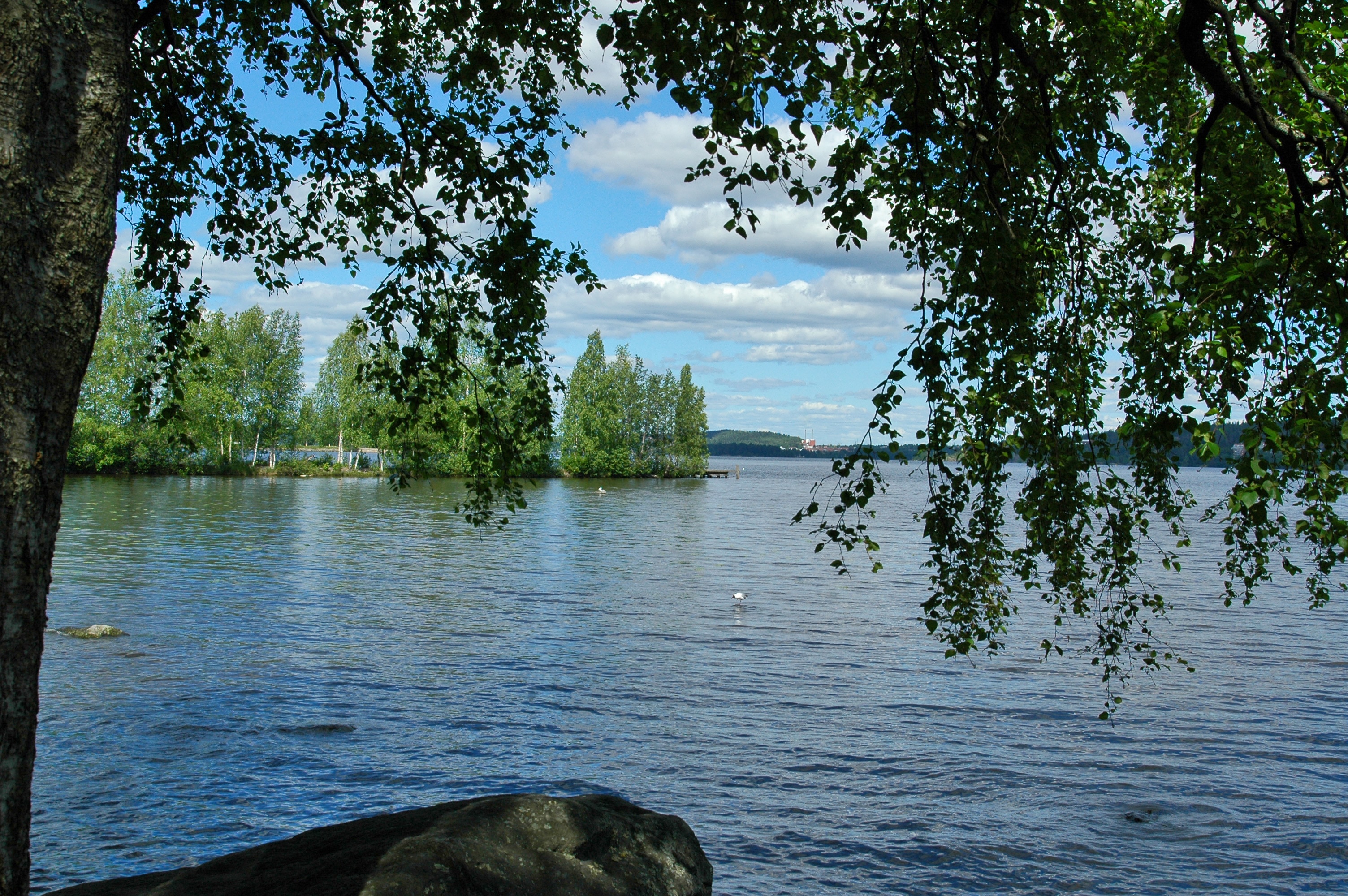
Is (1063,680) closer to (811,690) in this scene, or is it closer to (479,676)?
(811,690)

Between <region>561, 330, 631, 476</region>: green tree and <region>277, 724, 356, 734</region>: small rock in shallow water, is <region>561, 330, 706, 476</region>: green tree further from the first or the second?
<region>277, 724, 356, 734</region>: small rock in shallow water

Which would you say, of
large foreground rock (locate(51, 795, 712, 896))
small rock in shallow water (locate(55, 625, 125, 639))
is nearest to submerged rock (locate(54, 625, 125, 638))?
small rock in shallow water (locate(55, 625, 125, 639))

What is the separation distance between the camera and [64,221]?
3.93 meters

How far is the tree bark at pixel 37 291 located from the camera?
373cm

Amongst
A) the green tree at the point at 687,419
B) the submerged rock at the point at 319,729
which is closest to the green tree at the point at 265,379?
the green tree at the point at 687,419

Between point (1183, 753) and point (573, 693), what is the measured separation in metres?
9.30

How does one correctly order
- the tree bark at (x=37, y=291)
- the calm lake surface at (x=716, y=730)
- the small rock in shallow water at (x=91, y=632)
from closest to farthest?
1. the tree bark at (x=37, y=291)
2. the calm lake surface at (x=716, y=730)
3. the small rock in shallow water at (x=91, y=632)

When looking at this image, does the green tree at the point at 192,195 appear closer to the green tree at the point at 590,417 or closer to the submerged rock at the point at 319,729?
the submerged rock at the point at 319,729

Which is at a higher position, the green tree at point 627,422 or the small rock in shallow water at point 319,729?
the green tree at point 627,422

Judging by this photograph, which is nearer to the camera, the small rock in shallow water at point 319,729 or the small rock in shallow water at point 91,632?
the small rock in shallow water at point 319,729

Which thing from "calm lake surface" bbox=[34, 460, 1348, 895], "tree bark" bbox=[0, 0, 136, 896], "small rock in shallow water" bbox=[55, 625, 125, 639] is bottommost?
"calm lake surface" bbox=[34, 460, 1348, 895]

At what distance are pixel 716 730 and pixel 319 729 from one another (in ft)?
18.6

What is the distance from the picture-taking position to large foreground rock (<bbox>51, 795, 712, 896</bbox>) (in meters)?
5.29

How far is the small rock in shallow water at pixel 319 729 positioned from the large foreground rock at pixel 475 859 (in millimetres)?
7371
